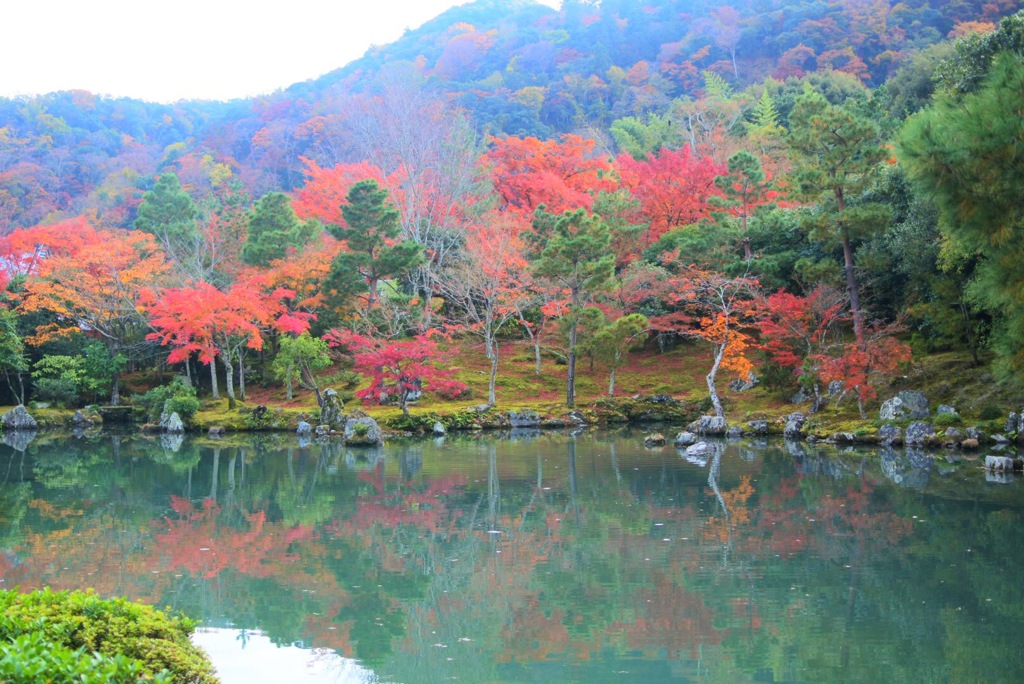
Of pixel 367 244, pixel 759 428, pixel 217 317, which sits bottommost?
pixel 759 428

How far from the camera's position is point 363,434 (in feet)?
61.3

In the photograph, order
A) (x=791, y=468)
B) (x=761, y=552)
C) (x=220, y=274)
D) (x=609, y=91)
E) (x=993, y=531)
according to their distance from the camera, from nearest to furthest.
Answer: (x=761, y=552)
(x=993, y=531)
(x=791, y=468)
(x=220, y=274)
(x=609, y=91)

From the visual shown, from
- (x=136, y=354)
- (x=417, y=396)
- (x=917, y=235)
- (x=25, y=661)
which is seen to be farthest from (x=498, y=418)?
(x=25, y=661)

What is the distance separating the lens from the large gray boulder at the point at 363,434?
18.6m

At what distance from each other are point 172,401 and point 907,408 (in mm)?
17730

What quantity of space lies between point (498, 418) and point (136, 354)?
13.2 m

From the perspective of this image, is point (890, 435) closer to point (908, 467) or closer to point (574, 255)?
point (908, 467)

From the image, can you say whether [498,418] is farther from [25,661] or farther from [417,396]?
[25,661]

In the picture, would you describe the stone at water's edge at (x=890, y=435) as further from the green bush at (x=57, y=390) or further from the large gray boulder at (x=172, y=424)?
the green bush at (x=57, y=390)

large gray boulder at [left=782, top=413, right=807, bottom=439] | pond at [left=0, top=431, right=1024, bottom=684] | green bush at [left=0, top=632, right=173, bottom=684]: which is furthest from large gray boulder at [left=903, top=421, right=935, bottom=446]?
green bush at [left=0, top=632, right=173, bottom=684]

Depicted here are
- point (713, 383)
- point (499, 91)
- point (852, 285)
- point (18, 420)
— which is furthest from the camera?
point (499, 91)

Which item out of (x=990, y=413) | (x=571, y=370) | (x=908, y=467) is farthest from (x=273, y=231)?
(x=990, y=413)

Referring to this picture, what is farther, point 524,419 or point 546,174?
point 546,174

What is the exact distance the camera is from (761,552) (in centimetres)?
795
